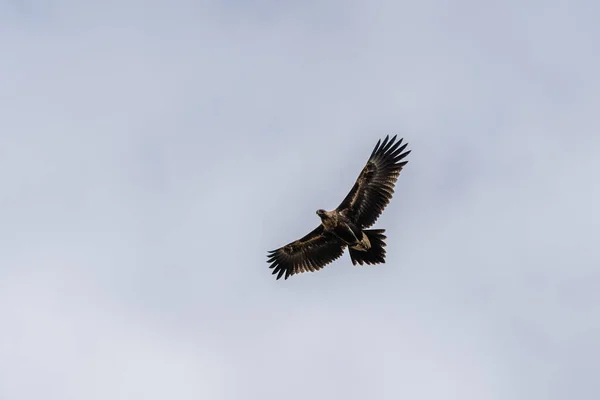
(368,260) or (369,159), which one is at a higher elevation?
(369,159)

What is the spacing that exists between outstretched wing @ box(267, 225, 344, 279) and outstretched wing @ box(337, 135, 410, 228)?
1789 mm

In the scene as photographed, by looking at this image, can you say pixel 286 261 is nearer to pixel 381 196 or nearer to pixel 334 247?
pixel 334 247

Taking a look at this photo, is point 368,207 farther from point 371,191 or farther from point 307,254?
point 307,254

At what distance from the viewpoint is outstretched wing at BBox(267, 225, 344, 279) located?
126 feet

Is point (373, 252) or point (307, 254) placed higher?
point (307, 254)

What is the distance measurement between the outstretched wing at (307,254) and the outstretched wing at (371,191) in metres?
1.79

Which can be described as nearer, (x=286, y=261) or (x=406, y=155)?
(x=406, y=155)

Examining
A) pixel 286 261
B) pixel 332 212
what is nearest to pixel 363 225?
pixel 332 212

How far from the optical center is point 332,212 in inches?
1439

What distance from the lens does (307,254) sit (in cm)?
3928

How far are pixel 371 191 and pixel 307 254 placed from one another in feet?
13.8

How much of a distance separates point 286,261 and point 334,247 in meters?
2.17

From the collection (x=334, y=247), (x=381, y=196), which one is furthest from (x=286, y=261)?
(x=381, y=196)

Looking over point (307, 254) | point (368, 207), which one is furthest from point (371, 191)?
point (307, 254)
